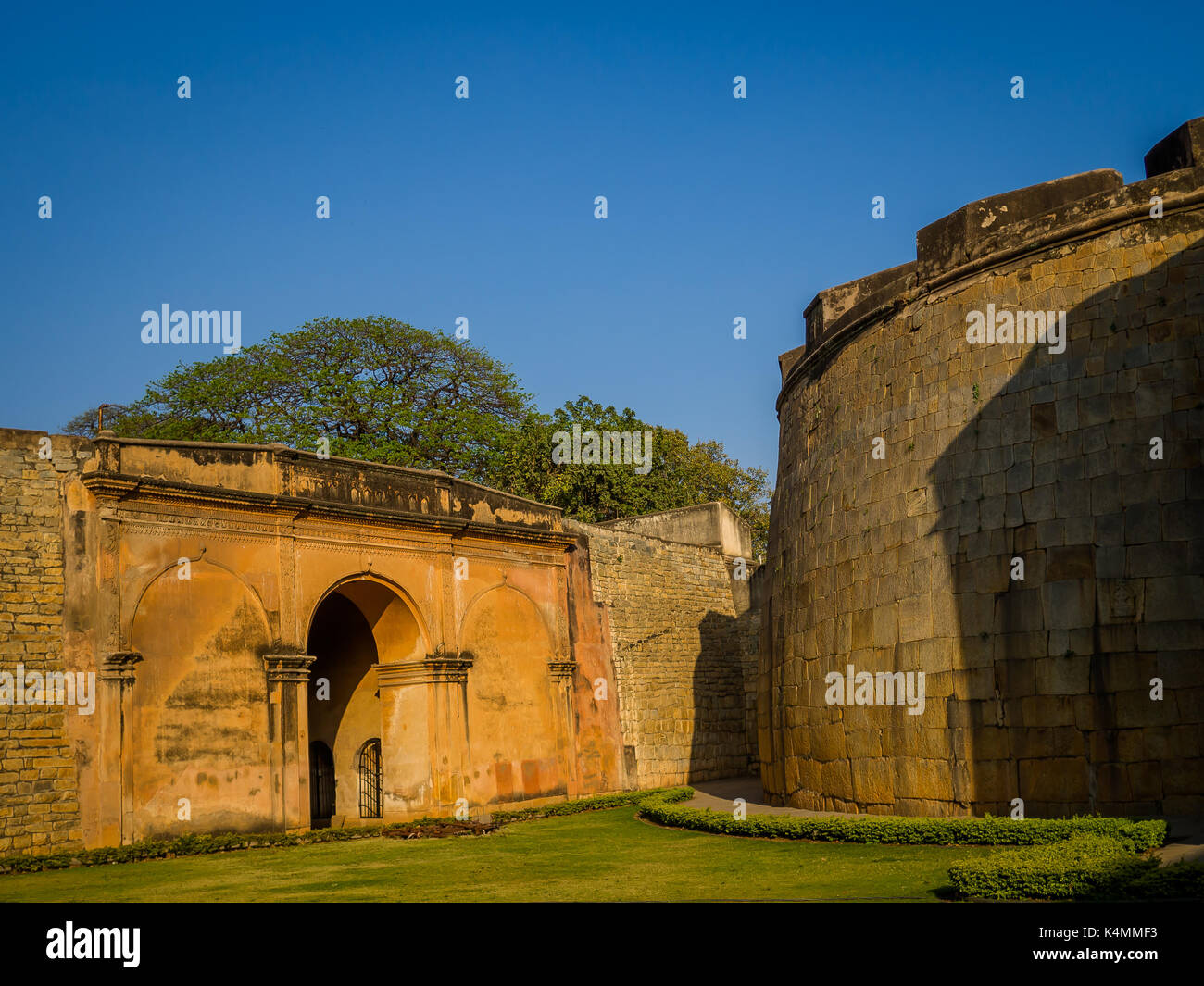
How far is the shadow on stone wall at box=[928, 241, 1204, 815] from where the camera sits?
33.7 feet

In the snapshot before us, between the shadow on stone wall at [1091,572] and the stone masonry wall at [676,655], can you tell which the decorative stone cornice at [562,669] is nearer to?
the stone masonry wall at [676,655]

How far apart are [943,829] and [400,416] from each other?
25.1 metres

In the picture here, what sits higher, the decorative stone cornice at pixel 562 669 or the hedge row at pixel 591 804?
the decorative stone cornice at pixel 562 669

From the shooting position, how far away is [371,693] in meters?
21.9

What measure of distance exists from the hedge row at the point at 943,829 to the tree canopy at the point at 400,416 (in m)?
20.5

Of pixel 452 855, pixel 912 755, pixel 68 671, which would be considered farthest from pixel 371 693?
pixel 912 755

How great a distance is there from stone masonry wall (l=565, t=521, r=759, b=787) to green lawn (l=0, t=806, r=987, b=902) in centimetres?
914

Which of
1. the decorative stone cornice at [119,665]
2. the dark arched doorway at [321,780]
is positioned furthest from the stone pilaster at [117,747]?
the dark arched doorway at [321,780]

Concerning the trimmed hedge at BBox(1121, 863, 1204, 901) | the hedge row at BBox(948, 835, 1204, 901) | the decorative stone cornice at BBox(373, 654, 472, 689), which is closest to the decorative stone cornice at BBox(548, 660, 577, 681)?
the decorative stone cornice at BBox(373, 654, 472, 689)

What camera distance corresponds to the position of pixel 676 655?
26.8 m

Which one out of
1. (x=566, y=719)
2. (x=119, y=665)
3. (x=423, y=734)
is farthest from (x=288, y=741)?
(x=566, y=719)

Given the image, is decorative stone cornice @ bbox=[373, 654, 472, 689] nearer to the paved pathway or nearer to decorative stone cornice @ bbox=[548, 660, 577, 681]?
decorative stone cornice @ bbox=[548, 660, 577, 681]

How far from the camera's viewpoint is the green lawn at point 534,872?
29.8ft

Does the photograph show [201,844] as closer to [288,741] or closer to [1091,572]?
[288,741]
